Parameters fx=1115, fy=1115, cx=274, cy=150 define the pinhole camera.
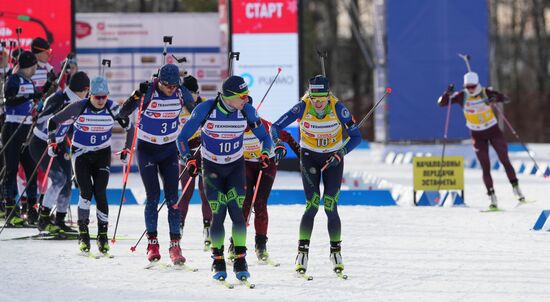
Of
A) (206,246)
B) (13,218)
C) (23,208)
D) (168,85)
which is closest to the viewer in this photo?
(168,85)

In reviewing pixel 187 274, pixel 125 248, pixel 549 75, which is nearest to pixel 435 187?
pixel 125 248

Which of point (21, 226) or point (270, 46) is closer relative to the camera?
point (21, 226)

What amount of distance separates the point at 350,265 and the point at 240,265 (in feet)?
5.10

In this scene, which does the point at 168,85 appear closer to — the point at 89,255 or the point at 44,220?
the point at 89,255

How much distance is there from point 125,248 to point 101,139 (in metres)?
1.33

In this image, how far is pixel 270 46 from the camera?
23484 millimetres

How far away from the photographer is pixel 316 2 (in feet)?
177

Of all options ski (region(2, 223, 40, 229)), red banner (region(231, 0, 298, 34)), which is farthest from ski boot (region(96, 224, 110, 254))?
red banner (region(231, 0, 298, 34))

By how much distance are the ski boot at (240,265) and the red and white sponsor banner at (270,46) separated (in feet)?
45.6

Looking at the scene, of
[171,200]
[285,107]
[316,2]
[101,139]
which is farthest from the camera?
[316,2]

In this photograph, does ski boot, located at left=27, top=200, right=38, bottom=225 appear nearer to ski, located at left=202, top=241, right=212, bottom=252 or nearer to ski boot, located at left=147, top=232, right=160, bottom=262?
ski, located at left=202, top=241, right=212, bottom=252

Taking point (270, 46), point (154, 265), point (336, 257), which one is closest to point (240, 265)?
point (336, 257)

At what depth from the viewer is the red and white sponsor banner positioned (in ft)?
76.6

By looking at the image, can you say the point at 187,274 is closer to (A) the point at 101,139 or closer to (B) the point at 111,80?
(A) the point at 101,139
